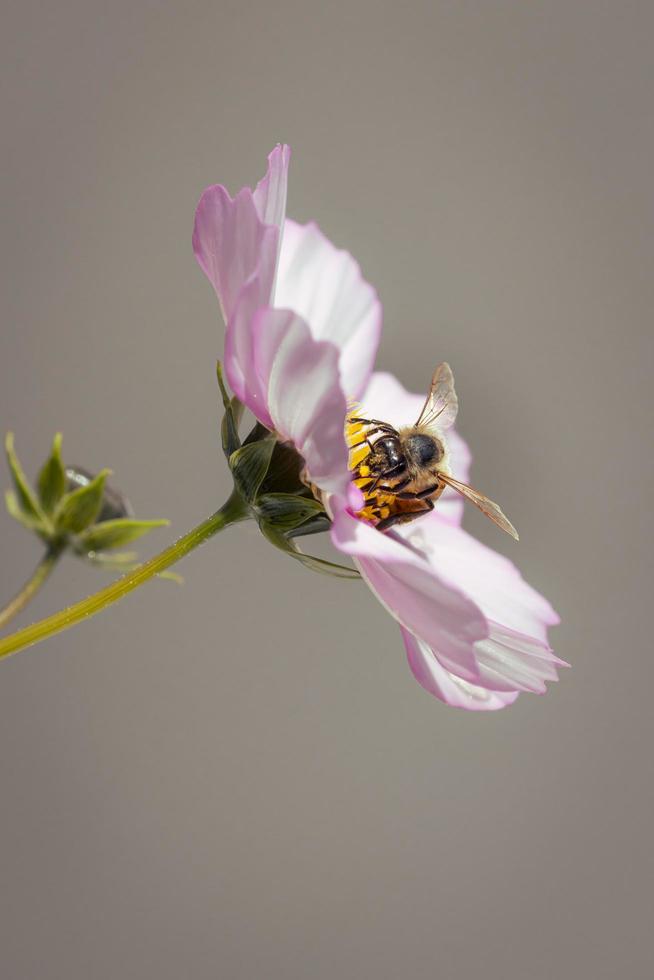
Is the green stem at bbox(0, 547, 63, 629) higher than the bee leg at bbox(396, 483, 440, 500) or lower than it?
lower

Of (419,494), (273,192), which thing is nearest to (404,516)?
(419,494)

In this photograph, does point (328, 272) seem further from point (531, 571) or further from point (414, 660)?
point (531, 571)

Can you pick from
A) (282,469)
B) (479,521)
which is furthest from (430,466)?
(479,521)

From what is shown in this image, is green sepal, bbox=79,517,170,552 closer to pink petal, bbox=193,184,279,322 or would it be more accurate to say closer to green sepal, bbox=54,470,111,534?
green sepal, bbox=54,470,111,534

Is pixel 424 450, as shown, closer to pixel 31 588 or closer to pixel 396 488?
pixel 396 488

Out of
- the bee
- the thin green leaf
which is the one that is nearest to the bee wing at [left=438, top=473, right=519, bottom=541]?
the bee
